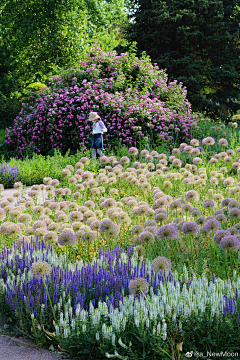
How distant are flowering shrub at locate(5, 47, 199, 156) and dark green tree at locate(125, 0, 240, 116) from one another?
5505mm

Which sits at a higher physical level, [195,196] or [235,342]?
[195,196]

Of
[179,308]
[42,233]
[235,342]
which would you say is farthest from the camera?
[42,233]

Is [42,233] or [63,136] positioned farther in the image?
[63,136]

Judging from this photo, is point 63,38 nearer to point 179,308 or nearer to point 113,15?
point 113,15

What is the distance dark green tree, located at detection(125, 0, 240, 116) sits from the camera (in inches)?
754

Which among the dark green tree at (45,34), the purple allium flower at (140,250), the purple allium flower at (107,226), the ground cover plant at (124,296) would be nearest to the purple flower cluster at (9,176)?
the ground cover plant at (124,296)

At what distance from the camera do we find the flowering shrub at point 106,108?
11797 millimetres

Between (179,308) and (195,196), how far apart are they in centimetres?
228

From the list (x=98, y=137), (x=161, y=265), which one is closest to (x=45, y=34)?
(x=98, y=137)

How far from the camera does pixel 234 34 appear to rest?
19922mm

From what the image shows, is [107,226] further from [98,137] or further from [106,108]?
[106,108]

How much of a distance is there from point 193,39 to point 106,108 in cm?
1069

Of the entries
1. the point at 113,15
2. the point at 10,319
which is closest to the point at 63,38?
the point at 113,15

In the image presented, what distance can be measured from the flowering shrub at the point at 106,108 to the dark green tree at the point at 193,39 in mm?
5505
